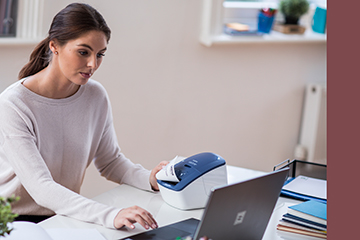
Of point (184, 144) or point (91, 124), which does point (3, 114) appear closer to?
point (91, 124)

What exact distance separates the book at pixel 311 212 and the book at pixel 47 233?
1.79 ft

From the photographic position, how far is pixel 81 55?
1.55m

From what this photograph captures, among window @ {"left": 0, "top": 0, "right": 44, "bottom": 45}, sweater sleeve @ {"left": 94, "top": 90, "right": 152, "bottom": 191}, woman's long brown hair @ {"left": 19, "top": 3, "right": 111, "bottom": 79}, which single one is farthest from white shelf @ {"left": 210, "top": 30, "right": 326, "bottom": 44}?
woman's long brown hair @ {"left": 19, "top": 3, "right": 111, "bottom": 79}

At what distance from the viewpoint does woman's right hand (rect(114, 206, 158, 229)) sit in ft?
4.16

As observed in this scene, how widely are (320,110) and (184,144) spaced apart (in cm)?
104

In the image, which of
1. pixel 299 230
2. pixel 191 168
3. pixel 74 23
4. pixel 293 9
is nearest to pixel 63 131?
pixel 74 23

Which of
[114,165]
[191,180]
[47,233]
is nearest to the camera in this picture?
[47,233]

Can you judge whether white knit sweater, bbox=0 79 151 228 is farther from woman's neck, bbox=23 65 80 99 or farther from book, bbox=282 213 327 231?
book, bbox=282 213 327 231

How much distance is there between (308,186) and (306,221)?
16.0 inches

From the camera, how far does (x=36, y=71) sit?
173 cm

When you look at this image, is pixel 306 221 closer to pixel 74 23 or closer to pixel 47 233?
pixel 47 233

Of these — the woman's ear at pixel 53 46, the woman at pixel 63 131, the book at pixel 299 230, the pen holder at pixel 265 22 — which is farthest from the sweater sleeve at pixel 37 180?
the pen holder at pixel 265 22

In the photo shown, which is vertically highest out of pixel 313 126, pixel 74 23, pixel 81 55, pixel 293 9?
pixel 293 9

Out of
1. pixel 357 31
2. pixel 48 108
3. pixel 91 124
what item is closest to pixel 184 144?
pixel 91 124
